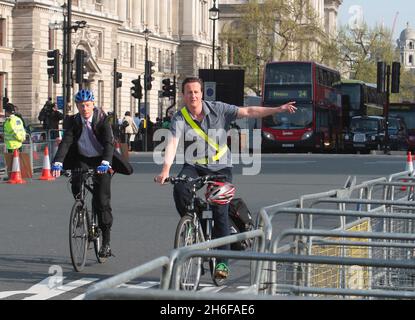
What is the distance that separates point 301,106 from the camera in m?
54.7

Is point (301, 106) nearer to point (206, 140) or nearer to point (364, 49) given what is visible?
point (206, 140)

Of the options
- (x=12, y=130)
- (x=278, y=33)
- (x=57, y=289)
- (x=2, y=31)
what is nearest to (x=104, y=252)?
(x=57, y=289)

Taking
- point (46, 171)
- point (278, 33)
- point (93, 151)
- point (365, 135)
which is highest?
point (278, 33)

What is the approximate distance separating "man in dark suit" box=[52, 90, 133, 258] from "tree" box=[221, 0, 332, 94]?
8291 cm

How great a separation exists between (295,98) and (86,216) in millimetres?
41886

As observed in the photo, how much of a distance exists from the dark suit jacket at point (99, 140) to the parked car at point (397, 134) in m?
54.0

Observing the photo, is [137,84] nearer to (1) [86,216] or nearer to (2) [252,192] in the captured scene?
(2) [252,192]

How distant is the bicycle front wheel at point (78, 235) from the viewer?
11688 mm

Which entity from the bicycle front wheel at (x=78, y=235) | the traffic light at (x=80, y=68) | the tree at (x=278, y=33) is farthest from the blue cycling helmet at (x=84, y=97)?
the tree at (x=278, y=33)

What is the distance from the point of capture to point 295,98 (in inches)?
2110

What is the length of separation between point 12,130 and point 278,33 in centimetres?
6933

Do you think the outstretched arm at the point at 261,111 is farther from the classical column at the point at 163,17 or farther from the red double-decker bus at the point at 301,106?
the classical column at the point at 163,17

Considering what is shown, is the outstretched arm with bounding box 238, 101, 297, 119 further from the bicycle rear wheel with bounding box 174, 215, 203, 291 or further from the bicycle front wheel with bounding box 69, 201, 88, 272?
the bicycle front wheel with bounding box 69, 201, 88, 272

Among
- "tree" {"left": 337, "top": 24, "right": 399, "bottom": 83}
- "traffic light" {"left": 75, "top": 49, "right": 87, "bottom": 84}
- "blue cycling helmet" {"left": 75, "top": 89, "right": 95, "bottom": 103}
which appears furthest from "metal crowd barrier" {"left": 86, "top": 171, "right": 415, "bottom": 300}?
"tree" {"left": 337, "top": 24, "right": 399, "bottom": 83}
